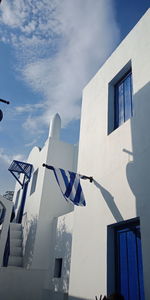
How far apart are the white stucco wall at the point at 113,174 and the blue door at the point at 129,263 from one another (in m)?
0.25

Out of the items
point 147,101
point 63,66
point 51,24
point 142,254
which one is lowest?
point 142,254

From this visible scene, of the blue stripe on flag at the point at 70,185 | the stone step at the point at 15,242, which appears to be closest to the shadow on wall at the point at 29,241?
the stone step at the point at 15,242

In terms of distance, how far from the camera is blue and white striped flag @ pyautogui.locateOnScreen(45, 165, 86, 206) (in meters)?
5.44

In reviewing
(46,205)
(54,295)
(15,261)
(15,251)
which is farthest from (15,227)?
(54,295)

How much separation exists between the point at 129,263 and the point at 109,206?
45.9 inches

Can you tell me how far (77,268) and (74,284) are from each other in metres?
0.33

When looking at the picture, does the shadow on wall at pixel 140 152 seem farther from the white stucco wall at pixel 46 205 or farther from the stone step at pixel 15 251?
the stone step at pixel 15 251

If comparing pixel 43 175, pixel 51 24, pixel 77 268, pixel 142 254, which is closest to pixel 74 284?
pixel 77 268

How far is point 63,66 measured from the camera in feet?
24.2

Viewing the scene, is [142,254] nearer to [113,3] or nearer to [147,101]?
[147,101]

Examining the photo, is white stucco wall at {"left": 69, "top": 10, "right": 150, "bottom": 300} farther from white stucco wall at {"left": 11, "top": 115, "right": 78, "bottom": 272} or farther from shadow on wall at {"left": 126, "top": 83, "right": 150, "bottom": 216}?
white stucco wall at {"left": 11, "top": 115, "right": 78, "bottom": 272}

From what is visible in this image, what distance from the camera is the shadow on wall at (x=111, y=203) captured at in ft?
15.6

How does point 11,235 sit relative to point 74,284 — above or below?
above

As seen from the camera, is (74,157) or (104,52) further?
(74,157)
